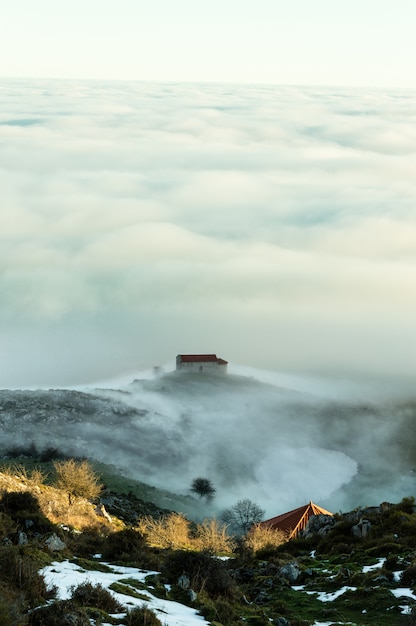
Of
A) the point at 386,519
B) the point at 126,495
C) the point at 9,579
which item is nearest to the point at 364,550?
the point at 386,519

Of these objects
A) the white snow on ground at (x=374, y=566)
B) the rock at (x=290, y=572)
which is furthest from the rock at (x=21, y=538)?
the white snow on ground at (x=374, y=566)

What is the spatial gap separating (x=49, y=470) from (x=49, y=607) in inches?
3228

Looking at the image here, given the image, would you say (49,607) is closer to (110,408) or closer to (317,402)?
(110,408)

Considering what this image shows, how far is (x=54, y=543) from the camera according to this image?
116 feet

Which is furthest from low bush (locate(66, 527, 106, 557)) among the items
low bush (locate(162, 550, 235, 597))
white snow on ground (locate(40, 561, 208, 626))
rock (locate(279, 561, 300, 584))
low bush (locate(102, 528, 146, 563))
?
rock (locate(279, 561, 300, 584))

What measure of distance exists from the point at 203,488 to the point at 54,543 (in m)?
91.3

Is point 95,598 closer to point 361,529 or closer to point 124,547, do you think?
point 124,547

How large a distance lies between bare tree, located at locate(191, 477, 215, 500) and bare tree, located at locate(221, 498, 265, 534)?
8661mm

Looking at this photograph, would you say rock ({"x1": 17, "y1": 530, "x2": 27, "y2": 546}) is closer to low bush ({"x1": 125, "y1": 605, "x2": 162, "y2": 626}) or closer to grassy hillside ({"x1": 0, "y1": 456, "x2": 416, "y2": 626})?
grassy hillside ({"x1": 0, "y1": 456, "x2": 416, "y2": 626})

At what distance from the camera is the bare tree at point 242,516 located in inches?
4031

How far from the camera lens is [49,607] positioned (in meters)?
19.8

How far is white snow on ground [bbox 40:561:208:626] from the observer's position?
76.2ft

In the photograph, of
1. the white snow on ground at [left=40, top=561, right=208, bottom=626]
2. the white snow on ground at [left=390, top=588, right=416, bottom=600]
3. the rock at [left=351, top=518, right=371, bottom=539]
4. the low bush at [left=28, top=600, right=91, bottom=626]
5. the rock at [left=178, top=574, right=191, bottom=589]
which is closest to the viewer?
the low bush at [left=28, top=600, right=91, bottom=626]

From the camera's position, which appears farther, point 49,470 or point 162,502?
point 162,502
